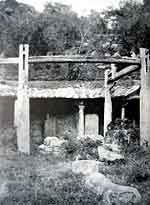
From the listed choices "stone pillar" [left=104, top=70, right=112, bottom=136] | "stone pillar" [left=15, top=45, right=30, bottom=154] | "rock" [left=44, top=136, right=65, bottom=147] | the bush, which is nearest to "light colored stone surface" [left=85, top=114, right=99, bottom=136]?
"stone pillar" [left=104, top=70, right=112, bottom=136]

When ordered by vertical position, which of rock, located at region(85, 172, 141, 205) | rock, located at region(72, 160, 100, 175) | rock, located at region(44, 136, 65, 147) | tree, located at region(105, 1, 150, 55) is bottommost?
rock, located at region(85, 172, 141, 205)

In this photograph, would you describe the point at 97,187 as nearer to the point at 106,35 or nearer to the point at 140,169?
the point at 140,169

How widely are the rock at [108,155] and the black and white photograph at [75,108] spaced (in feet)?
0.12

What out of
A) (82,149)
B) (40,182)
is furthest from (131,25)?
(40,182)

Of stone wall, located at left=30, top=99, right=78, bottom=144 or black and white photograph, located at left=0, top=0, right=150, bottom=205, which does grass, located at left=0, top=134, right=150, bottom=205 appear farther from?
stone wall, located at left=30, top=99, right=78, bottom=144

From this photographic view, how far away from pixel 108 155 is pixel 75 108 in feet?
26.9

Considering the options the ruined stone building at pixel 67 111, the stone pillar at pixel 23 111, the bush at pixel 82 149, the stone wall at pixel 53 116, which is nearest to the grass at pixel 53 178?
the stone pillar at pixel 23 111

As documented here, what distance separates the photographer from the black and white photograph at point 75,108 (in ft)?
28.4

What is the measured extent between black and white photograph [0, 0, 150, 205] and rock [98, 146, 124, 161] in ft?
0.12

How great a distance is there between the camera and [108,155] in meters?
11.5

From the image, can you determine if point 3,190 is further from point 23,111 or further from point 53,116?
point 53,116

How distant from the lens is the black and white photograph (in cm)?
866

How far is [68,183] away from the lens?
A: 352 inches

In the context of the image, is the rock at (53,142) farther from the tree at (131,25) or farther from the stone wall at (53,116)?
the tree at (131,25)
